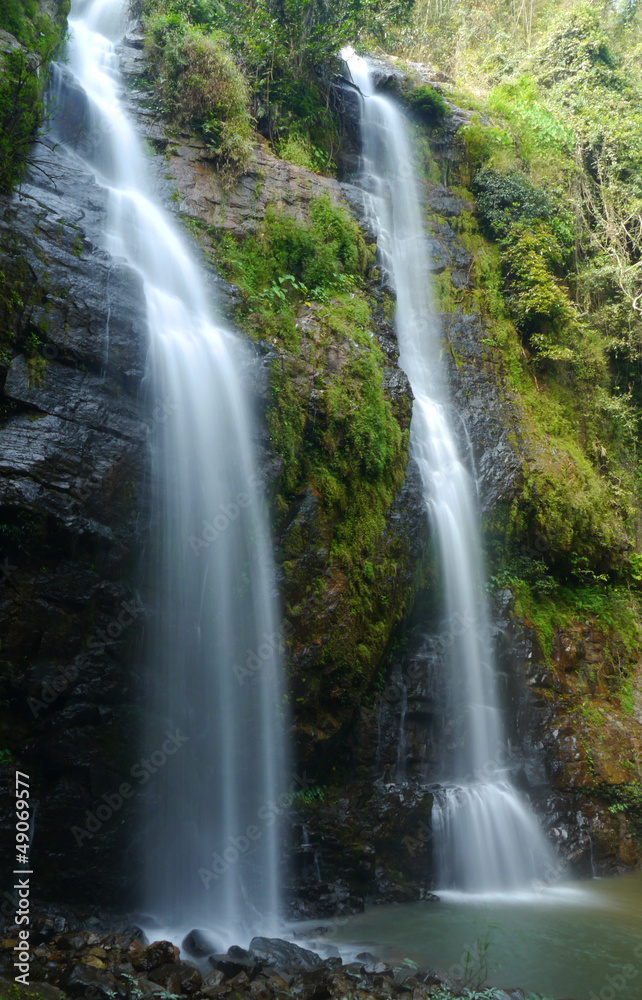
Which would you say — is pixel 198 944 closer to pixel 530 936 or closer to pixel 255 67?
pixel 530 936

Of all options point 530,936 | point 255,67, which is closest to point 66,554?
point 530,936

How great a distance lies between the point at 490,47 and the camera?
2070 centimetres

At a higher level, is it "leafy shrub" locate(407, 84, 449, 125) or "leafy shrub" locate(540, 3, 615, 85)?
"leafy shrub" locate(540, 3, 615, 85)

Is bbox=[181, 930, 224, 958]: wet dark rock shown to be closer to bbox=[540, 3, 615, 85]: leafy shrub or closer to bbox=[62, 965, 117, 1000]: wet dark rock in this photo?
bbox=[62, 965, 117, 1000]: wet dark rock

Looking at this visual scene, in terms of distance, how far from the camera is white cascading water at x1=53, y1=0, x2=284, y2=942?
6.39 meters

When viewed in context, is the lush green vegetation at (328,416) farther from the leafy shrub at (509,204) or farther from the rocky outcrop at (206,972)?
the leafy shrub at (509,204)

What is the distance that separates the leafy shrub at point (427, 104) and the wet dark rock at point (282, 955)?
1621cm

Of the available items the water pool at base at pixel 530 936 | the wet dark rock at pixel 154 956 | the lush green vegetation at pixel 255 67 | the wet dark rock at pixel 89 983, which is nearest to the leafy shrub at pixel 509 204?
the lush green vegetation at pixel 255 67

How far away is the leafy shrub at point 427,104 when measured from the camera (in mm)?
15000

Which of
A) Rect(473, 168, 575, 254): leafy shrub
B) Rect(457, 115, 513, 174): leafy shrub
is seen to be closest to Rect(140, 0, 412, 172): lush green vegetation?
Rect(457, 115, 513, 174): leafy shrub

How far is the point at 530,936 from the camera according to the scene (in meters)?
6.50

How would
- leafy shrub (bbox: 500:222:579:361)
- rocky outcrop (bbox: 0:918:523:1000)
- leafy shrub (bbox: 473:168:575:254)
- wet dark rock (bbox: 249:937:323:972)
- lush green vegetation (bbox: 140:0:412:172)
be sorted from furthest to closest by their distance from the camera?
1. leafy shrub (bbox: 473:168:575:254)
2. leafy shrub (bbox: 500:222:579:361)
3. lush green vegetation (bbox: 140:0:412:172)
4. wet dark rock (bbox: 249:937:323:972)
5. rocky outcrop (bbox: 0:918:523:1000)

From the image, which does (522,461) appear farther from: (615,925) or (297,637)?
(615,925)

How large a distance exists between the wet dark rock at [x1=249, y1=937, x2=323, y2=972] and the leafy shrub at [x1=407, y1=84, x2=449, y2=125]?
16.2m
